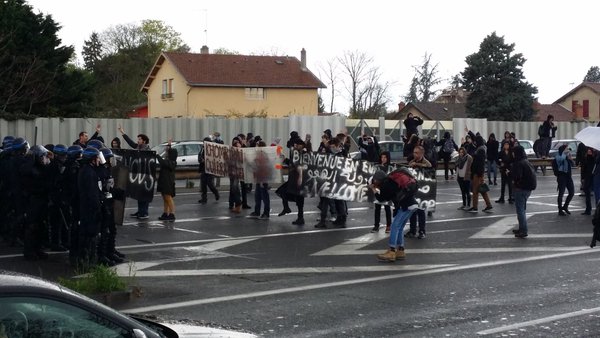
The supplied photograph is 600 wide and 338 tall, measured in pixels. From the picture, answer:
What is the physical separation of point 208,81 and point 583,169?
4550 centimetres

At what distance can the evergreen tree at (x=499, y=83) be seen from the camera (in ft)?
210

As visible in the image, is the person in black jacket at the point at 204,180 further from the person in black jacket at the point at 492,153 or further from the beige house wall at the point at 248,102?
the beige house wall at the point at 248,102

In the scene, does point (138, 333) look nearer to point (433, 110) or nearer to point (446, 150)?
point (446, 150)

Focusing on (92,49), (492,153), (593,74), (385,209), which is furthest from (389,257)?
(593,74)

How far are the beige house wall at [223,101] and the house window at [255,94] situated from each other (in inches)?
6.6

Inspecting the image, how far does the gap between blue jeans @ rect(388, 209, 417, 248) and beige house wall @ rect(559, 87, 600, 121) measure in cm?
8326

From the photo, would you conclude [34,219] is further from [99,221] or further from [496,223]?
[496,223]

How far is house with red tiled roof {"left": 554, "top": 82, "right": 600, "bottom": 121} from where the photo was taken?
9331cm

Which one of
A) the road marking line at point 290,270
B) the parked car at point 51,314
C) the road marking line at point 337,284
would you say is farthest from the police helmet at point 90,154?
the parked car at point 51,314

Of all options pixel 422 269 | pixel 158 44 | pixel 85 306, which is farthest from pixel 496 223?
pixel 158 44

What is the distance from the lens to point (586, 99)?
95.4 metres

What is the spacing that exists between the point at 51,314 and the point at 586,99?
97.0m

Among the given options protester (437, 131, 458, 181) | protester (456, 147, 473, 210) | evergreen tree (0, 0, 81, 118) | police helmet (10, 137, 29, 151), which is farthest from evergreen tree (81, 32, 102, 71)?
police helmet (10, 137, 29, 151)

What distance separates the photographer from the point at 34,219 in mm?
13219
